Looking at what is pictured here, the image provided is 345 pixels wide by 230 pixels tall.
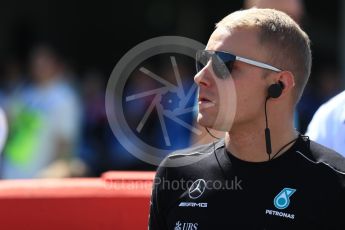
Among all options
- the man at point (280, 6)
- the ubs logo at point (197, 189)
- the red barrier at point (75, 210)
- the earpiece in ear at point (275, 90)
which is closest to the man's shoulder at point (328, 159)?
the earpiece in ear at point (275, 90)

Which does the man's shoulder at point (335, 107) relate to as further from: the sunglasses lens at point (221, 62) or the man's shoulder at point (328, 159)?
the sunglasses lens at point (221, 62)

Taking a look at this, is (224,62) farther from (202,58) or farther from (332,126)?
(332,126)

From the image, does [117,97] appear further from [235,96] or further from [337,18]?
[337,18]

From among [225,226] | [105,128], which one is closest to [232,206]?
[225,226]

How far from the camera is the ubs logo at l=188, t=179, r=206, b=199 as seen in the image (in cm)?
321

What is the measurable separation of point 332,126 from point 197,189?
1.03 metres

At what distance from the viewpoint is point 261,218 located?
3074 mm

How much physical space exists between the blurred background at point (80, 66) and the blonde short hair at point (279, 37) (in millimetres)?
3532

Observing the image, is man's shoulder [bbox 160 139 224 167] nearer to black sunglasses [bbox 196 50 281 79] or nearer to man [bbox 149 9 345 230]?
man [bbox 149 9 345 230]

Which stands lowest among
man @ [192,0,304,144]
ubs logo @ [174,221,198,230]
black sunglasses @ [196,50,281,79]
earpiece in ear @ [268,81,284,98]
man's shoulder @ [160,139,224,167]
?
ubs logo @ [174,221,198,230]

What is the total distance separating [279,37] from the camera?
10.3ft

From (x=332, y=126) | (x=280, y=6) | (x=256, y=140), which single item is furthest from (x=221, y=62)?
(x=280, y=6)

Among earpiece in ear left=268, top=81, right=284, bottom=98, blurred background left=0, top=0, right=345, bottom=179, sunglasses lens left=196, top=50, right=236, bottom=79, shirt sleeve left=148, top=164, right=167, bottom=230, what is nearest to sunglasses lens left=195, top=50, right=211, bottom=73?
sunglasses lens left=196, top=50, right=236, bottom=79

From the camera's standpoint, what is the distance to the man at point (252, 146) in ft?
10.1
